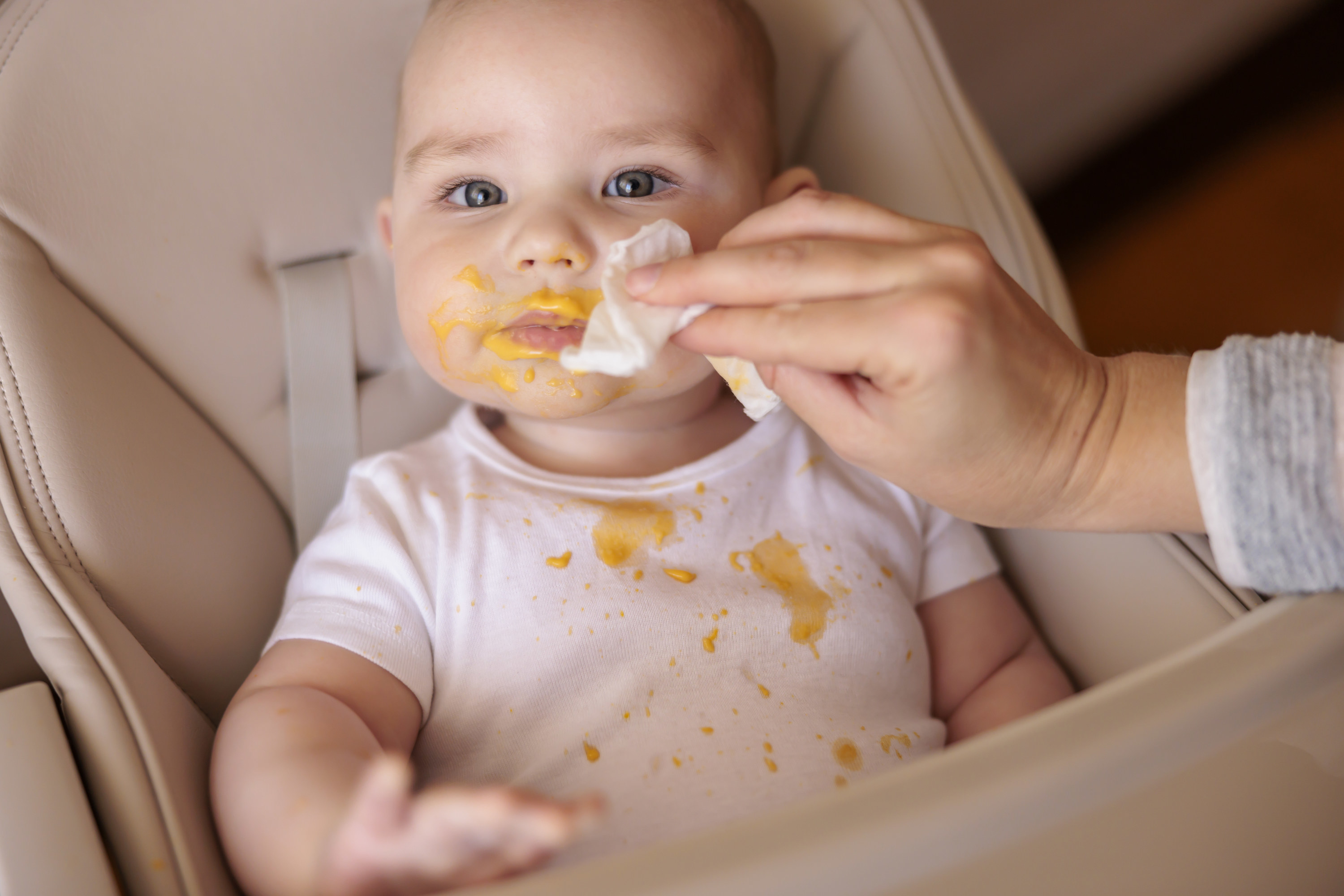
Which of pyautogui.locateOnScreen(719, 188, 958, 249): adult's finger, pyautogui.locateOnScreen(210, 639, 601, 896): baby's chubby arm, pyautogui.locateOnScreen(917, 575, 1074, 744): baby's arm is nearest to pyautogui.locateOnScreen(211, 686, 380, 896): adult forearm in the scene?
pyautogui.locateOnScreen(210, 639, 601, 896): baby's chubby arm

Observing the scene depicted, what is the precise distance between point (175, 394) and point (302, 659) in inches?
13.2

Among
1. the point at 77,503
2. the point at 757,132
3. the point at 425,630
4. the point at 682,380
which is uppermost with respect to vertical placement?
the point at 757,132

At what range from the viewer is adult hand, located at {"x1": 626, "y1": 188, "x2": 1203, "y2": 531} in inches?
23.8

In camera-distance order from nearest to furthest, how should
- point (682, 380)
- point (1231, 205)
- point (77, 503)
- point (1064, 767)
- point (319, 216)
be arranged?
point (1064, 767), point (77, 503), point (682, 380), point (319, 216), point (1231, 205)

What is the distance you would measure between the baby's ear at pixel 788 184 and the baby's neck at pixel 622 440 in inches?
8.3

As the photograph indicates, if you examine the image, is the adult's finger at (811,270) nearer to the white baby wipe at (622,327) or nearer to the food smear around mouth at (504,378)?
the white baby wipe at (622,327)

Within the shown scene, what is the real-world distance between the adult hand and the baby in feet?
0.73

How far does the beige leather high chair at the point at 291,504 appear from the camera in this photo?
1.60 ft

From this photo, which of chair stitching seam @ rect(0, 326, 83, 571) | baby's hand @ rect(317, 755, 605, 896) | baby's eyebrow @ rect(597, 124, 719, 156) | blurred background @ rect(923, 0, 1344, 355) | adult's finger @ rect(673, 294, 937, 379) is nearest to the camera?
baby's hand @ rect(317, 755, 605, 896)

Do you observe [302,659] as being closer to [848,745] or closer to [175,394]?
[175,394]

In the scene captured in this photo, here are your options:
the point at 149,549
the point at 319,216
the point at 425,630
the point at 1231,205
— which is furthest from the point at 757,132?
the point at 1231,205

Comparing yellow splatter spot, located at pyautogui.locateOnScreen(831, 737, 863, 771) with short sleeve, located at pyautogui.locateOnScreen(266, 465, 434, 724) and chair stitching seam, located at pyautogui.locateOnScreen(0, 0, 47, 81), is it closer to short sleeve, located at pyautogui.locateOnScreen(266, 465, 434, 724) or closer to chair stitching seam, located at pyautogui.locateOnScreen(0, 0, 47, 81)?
short sleeve, located at pyautogui.locateOnScreen(266, 465, 434, 724)

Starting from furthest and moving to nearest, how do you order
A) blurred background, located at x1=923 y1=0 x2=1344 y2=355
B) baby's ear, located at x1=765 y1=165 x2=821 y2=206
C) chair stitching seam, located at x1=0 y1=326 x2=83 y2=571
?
blurred background, located at x1=923 y1=0 x2=1344 y2=355
baby's ear, located at x1=765 y1=165 x2=821 y2=206
chair stitching seam, located at x1=0 y1=326 x2=83 y2=571

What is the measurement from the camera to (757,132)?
100 cm
